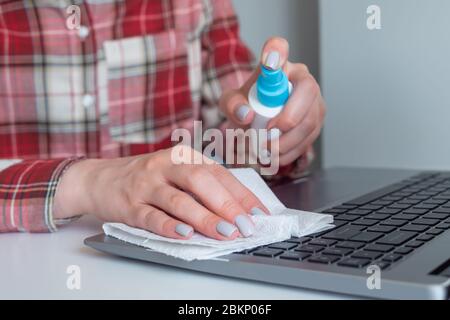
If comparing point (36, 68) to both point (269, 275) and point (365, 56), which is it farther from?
point (269, 275)

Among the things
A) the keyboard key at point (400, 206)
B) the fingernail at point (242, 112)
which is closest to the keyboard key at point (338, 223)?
the keyboard key at point (400, 206)

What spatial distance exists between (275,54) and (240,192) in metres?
0.18

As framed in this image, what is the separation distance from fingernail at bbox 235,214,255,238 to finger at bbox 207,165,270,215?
0.05m

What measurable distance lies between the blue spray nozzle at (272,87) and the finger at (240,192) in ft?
0.44

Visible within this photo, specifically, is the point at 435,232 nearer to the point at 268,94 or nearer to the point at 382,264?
the point at 382,264

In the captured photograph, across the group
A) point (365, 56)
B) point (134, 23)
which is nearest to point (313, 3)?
point (365, 56)

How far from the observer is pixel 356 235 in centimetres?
65

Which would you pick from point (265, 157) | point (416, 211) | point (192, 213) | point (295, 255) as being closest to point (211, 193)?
point (192, 213)

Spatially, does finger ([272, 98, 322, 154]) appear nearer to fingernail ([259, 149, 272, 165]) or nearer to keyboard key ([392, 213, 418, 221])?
fingernail ([259, 149, 272, 165])

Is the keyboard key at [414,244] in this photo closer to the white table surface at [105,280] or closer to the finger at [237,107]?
the white table surface at [105,280]

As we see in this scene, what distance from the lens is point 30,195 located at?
85cm

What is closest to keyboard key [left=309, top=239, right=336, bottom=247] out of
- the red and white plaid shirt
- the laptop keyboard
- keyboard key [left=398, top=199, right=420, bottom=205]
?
the laptop keyboard
